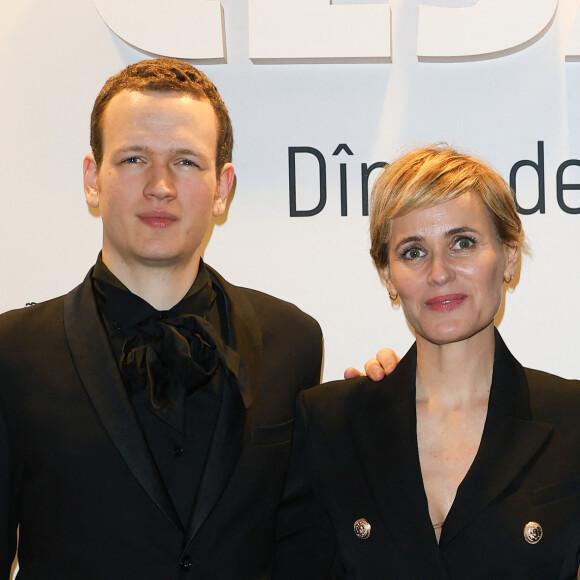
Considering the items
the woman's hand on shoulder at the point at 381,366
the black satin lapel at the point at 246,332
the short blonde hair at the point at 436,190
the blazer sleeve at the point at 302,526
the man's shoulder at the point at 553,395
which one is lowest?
the blazer sleeve at the point at 302,526

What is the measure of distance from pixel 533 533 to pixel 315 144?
146cm

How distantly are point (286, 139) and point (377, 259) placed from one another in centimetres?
81

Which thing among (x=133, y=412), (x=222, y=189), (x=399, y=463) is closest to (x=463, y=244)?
(x=399, y=463)

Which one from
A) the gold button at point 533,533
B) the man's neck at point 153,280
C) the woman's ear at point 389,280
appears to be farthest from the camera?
the woman's ear at point 389,280

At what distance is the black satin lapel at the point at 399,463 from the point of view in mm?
1993

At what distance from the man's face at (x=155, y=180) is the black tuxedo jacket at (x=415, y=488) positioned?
528 mm

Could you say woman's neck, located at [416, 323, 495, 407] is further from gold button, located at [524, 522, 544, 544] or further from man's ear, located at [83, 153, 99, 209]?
man's ear, located at [83, 153, 99, 209]

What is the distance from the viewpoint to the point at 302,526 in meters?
2.24

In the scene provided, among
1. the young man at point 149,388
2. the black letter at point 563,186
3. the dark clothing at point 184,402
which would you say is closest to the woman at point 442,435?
the young man at point 149,388

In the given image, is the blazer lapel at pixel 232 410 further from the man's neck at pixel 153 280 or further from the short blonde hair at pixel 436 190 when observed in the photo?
the short blonde hair at pixel 436 190

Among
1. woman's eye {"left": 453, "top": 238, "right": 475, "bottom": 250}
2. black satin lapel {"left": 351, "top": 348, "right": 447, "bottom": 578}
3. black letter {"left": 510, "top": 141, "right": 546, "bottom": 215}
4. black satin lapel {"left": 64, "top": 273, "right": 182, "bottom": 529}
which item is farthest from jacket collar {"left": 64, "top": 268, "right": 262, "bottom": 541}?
black letter {"left": 510, "top": 141, "right": 546, "bottom": 215}

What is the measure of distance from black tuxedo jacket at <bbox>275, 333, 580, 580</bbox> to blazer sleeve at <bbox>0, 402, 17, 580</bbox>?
0.64m

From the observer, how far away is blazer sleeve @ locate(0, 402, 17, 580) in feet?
6.59

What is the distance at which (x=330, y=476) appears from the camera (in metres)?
2.17
